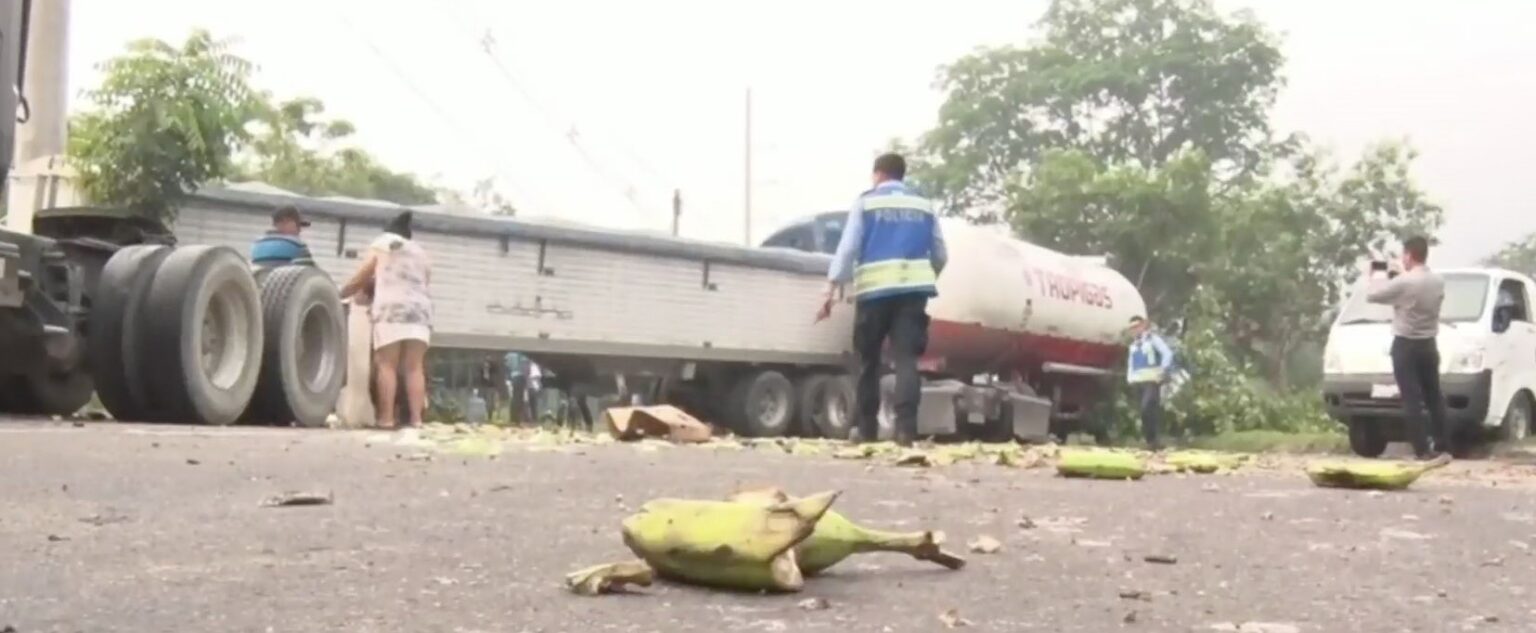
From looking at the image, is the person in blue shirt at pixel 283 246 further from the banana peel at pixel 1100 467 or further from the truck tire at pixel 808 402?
the truck tire at pixel 808 402

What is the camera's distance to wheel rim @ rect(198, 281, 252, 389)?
10953 mm

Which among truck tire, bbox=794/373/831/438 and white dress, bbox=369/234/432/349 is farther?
truck tire, bbox=794/373/831/438

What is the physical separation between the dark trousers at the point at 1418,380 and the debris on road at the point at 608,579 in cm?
957

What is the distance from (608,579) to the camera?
3846 mm

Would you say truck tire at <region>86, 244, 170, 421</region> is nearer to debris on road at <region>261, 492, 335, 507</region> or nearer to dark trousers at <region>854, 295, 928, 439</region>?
dark trousers at <region>854, 295, 928, 439</region>

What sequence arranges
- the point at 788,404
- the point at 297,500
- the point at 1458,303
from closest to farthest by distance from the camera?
1. the point at 297,500
2. the point at 1458,303
3. the point at 788,404

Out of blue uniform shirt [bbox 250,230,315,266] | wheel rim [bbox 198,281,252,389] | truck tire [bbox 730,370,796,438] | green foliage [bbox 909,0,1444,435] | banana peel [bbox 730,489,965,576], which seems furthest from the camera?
green foliage [bbox 909,0,1444,435]

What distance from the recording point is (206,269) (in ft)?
35.1

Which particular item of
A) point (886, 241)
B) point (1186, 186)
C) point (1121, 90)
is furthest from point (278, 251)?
point (1121, 90)

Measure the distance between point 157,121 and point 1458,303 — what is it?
12.0 metres

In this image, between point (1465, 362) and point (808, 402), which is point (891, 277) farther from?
point (808, 402)

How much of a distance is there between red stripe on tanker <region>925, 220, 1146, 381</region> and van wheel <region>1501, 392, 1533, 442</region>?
5.72 meters

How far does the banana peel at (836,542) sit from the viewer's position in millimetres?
4066

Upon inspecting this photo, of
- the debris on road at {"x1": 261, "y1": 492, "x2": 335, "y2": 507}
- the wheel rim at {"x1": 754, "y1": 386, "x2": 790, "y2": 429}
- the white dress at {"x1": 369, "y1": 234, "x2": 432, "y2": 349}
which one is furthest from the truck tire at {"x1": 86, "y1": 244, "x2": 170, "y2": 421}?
the wheel rim at {"x1": 754, "y1": 386, "x2": 790, "y2": 429}
